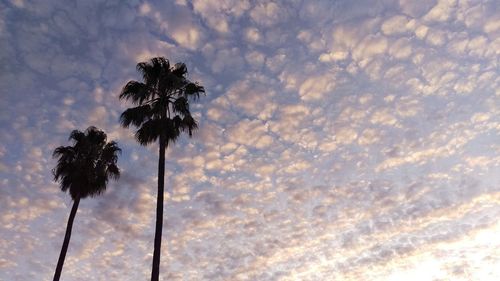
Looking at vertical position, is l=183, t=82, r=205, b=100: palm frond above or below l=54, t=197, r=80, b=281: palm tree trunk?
above

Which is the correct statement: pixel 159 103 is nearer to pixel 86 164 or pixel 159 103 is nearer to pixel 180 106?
pixel 180 106

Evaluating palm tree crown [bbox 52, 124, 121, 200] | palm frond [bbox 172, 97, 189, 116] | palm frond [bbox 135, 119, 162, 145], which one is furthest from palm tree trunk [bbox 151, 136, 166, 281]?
palm tree crown [bbox 52, 124, 121, 200]

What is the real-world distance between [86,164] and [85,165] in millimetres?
146

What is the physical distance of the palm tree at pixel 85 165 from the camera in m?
31.5

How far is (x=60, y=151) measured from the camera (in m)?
32.7

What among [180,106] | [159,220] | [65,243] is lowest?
[159,220]

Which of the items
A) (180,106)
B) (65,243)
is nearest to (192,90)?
(180,106)

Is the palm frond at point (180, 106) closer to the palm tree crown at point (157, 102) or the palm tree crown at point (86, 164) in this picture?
the palm tree crown at point (157, 102)

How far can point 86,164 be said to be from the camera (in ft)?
107

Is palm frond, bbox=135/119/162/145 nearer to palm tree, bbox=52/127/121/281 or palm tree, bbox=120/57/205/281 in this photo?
palm tree, bbox=120/57/205/281

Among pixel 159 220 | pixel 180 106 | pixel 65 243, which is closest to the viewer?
pixel 159 220

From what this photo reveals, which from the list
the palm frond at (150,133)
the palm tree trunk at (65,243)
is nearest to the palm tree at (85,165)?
the palm tree trunk at (65,243)

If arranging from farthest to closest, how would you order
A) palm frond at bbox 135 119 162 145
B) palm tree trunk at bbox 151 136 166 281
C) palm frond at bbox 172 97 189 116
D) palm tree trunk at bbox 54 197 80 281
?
palm tree trunk at bbox 54 197 80 281
palm frond at bbox 172 97 189 116
palm frond at bbox 135 119 162 145
palm tree trunk at bbox 151 136 166 281

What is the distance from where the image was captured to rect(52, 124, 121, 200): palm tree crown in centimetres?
3153
